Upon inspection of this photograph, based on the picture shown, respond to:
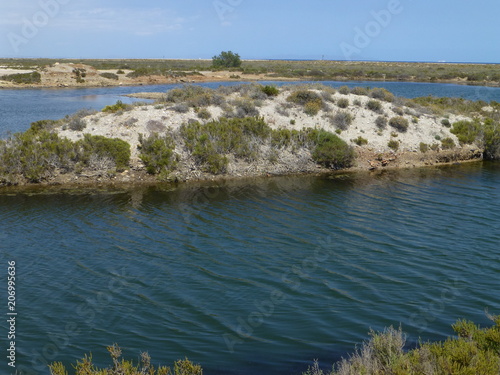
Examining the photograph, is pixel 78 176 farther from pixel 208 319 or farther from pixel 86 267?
pixel 208 319

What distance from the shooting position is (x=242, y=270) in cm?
1405

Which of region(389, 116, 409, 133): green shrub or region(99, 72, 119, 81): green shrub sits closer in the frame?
region(389, 116, 409, 133): green shrub

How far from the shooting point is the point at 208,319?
11.3 m

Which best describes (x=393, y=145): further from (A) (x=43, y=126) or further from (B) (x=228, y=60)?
(B) (x=228, y=60)

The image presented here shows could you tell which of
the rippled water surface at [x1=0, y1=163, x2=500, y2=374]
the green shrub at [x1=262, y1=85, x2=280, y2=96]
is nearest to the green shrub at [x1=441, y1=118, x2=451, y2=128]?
the green shrub at [x1=262, y1=85, x2=280, y2=96]

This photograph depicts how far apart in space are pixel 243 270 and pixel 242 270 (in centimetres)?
3

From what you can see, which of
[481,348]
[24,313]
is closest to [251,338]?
[481,348]

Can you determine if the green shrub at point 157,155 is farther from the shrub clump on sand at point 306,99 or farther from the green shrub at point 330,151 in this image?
the shrub clump on sand at point 306,99

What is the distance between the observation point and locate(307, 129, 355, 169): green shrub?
28.2 meters

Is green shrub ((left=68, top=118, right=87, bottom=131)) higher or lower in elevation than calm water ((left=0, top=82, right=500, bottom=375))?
higher

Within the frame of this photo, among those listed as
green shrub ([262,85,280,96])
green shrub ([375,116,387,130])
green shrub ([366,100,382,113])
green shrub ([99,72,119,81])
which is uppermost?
green shrub ([99,72,119,81])

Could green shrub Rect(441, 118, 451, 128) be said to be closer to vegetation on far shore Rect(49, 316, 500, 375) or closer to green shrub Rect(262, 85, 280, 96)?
green shrub Rect(262, 85, 280, 96)

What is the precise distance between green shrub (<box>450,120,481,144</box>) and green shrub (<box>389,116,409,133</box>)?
4191 millimetres

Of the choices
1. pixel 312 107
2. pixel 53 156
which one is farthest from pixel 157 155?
pixel 312 107
